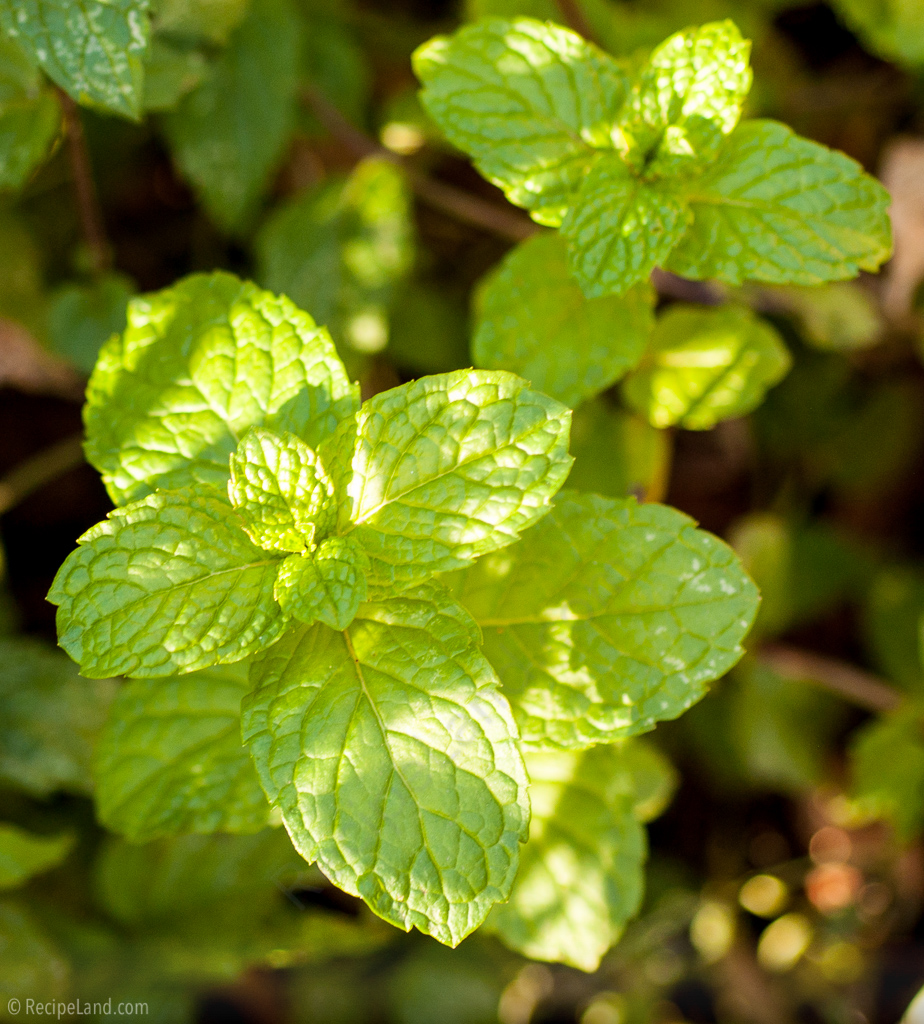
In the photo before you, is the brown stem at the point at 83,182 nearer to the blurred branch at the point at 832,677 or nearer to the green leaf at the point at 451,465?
the green leaf at the point at 451,465

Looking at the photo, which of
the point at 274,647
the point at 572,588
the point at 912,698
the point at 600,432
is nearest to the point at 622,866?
the point at 572,588

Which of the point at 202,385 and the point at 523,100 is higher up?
the point at 523,100

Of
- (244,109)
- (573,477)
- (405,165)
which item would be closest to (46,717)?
(573,477)

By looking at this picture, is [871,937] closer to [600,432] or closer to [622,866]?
[622,866]

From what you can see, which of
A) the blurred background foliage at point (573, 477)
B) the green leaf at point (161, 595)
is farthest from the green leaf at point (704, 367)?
the green leaf at point (161, 595)

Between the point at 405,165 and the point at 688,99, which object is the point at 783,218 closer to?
the point at 688,99

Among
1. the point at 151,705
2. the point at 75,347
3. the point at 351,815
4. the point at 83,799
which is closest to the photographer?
the point at 351,815
